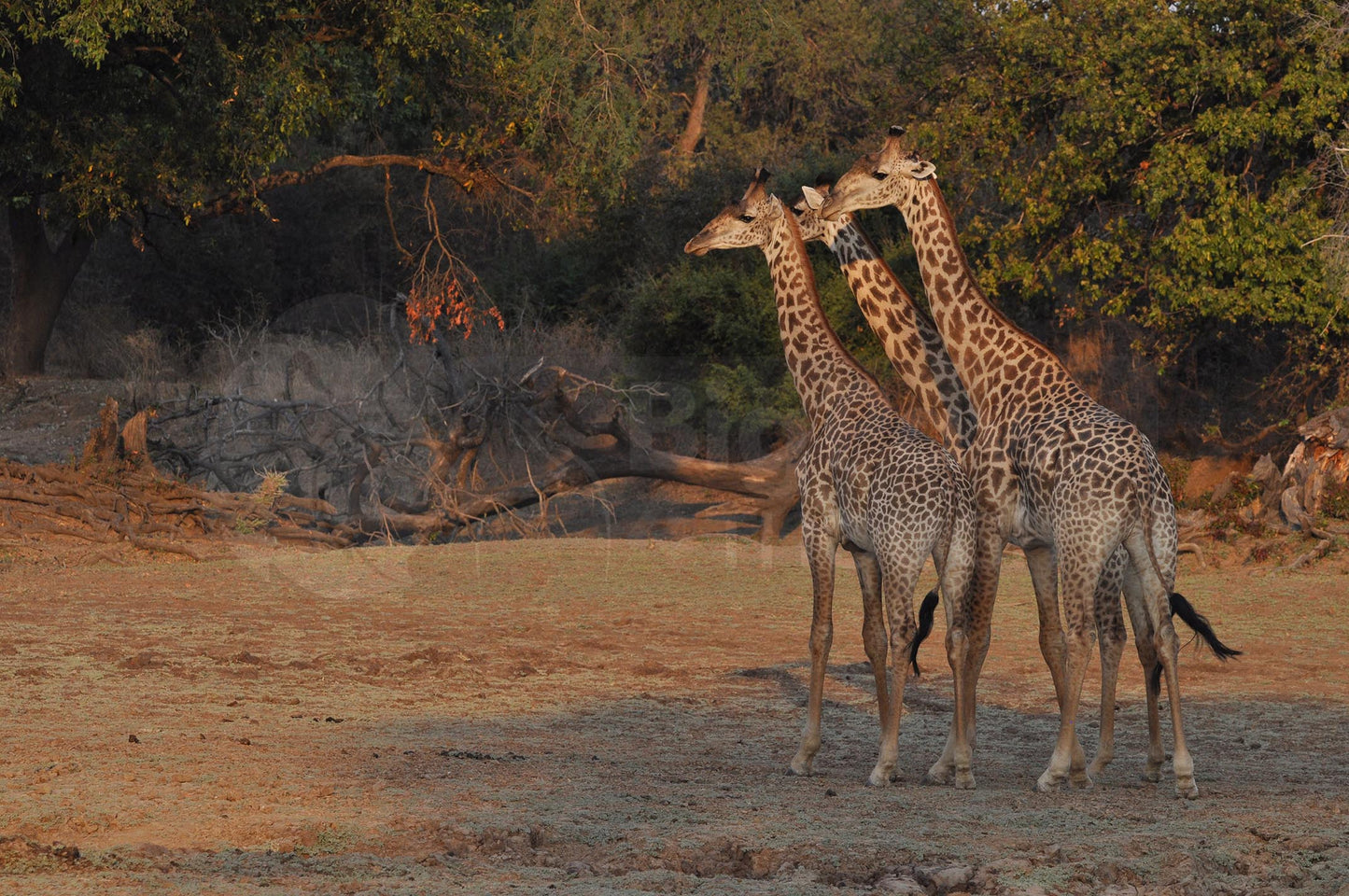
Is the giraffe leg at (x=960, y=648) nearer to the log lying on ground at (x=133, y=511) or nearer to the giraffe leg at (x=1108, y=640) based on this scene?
the giraffe leg at (x=1108, y=640)

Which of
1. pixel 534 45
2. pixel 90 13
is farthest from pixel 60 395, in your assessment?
pixel 90 13

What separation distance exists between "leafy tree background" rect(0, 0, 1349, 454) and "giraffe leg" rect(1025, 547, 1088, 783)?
803cm

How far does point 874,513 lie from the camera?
6281 mm

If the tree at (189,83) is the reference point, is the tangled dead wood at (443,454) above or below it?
below

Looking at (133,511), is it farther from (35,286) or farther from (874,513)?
(35,286)

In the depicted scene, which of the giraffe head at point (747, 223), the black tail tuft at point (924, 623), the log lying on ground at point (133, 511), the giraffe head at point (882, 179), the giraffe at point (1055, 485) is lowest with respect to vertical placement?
the log lying on ground at point (133, 511)

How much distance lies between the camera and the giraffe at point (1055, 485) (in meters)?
6.00

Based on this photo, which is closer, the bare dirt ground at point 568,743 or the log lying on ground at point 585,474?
the bare dirt ground at point 568,743

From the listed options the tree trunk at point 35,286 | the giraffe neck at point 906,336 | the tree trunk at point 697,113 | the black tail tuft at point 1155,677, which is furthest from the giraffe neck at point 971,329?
the tree trunk at point 697,113

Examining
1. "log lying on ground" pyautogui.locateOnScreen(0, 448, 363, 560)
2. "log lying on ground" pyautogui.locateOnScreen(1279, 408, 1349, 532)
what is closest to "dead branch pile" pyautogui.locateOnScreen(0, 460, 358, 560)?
"log lying on ground" pyautogui.locateOnScreen(0, 448, 363, 560)

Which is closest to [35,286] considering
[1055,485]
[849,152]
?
[849,152]

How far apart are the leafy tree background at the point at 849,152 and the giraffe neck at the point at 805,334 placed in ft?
20.9

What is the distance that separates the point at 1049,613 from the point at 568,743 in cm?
227

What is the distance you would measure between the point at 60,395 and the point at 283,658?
13553 mm
